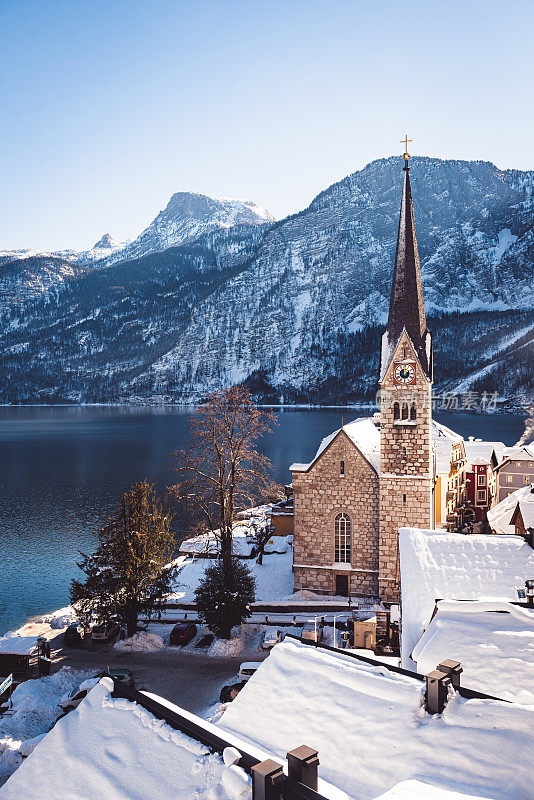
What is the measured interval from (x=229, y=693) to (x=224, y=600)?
637cm

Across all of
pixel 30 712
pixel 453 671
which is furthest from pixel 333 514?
pixel 453 671

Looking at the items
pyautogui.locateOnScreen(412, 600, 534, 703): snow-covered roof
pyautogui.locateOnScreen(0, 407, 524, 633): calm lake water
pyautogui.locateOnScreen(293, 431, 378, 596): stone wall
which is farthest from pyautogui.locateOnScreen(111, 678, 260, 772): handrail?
pyautogui.locateOnScreen(0, 407, 524, 633): calm lake water

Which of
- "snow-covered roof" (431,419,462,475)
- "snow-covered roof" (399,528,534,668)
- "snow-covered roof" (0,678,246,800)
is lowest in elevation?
"snow-covered roof" (399,528,534,668)

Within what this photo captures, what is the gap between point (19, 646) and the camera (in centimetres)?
2450

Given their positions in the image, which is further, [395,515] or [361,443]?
[361,443]

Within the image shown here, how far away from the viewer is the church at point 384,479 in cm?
2995

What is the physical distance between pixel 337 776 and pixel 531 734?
314 centimetres

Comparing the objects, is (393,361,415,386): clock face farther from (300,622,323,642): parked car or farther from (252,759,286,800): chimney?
(252,759,286,800): chimney

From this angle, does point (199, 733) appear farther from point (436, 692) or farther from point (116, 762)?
point (436, 692)

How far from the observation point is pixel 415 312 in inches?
1179

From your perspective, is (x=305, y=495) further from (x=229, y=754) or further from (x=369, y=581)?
(x=229, y=754)

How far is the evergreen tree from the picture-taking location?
26297 millimetres

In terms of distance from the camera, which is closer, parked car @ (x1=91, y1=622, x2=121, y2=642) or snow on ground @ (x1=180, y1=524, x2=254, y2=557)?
parked car @ (x1=91, y1=622, x2=121, y2=642)

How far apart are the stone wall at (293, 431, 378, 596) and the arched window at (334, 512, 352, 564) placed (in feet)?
0.91
